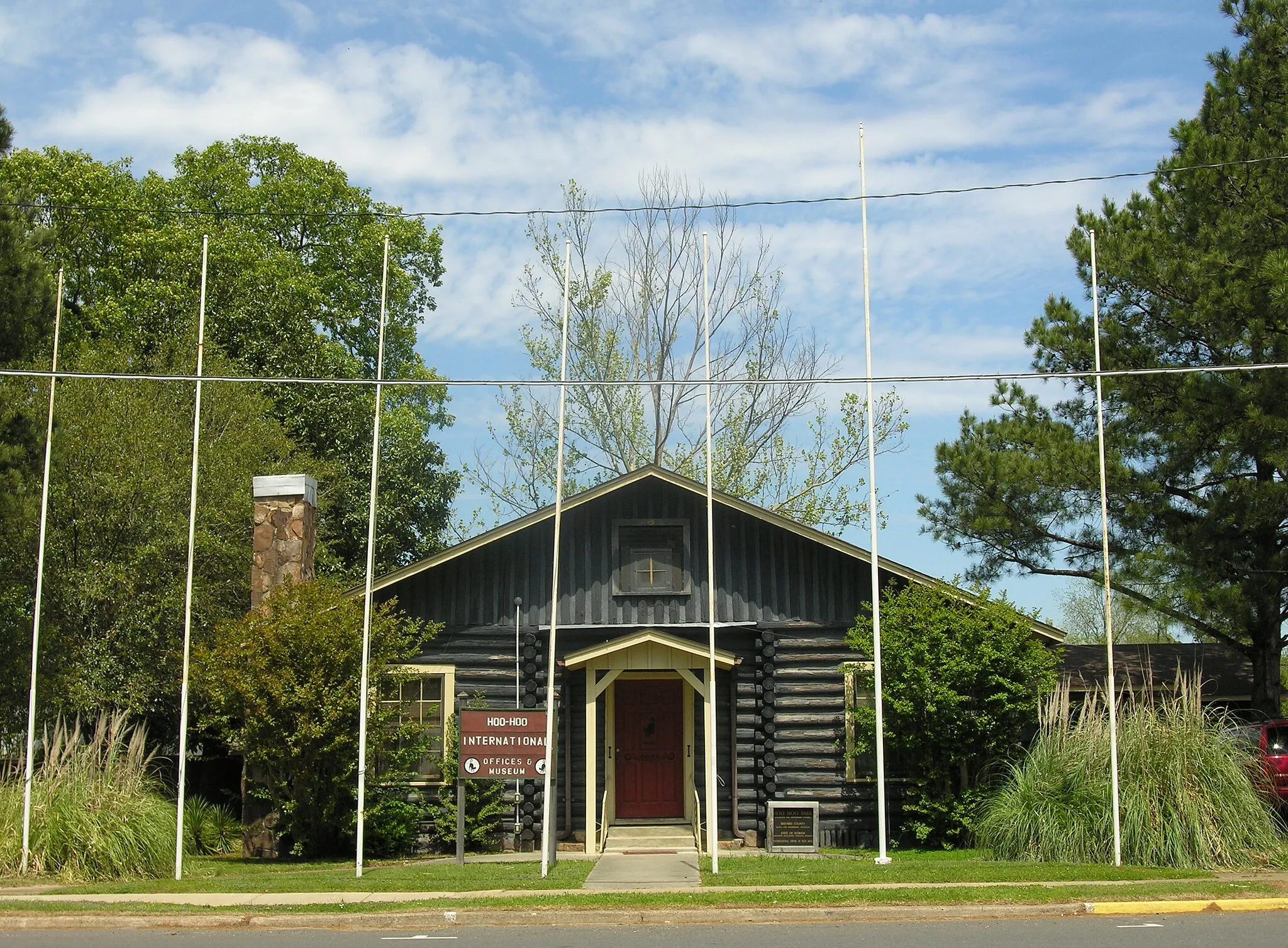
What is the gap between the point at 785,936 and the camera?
11.1 m

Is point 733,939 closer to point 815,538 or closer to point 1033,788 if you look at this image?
point 1033,788

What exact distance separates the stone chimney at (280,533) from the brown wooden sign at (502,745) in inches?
161

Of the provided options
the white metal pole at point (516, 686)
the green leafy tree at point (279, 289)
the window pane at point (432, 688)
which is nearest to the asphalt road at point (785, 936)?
the white metal pole at point (516, 686)

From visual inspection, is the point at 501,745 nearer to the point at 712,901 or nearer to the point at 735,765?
the point at 712,901

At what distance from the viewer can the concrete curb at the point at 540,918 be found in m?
12.1

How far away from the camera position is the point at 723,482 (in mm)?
32688

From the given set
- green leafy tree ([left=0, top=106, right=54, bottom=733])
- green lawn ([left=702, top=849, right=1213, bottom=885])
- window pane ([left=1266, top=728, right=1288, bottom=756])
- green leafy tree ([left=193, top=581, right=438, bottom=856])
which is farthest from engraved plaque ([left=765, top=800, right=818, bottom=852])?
green leafy tree ([left=0, top=106, right=54, bottom=733])

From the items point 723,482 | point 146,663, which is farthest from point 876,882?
point 723,482

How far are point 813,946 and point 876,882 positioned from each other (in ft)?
11.7

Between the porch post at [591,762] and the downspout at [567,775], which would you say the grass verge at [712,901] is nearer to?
the porch post at [591,762]

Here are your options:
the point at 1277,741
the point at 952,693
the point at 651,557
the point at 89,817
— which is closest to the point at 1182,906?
the point at 952,693

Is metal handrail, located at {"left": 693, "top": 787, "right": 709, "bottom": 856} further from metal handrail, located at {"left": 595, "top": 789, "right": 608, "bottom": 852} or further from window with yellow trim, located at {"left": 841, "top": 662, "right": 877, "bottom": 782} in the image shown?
window with yellow trim, located at {"left": 841, "top": 662, "right": 877, "bottom": 782}

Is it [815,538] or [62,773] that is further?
[815,538]

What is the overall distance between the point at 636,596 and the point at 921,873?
6.76 meters
